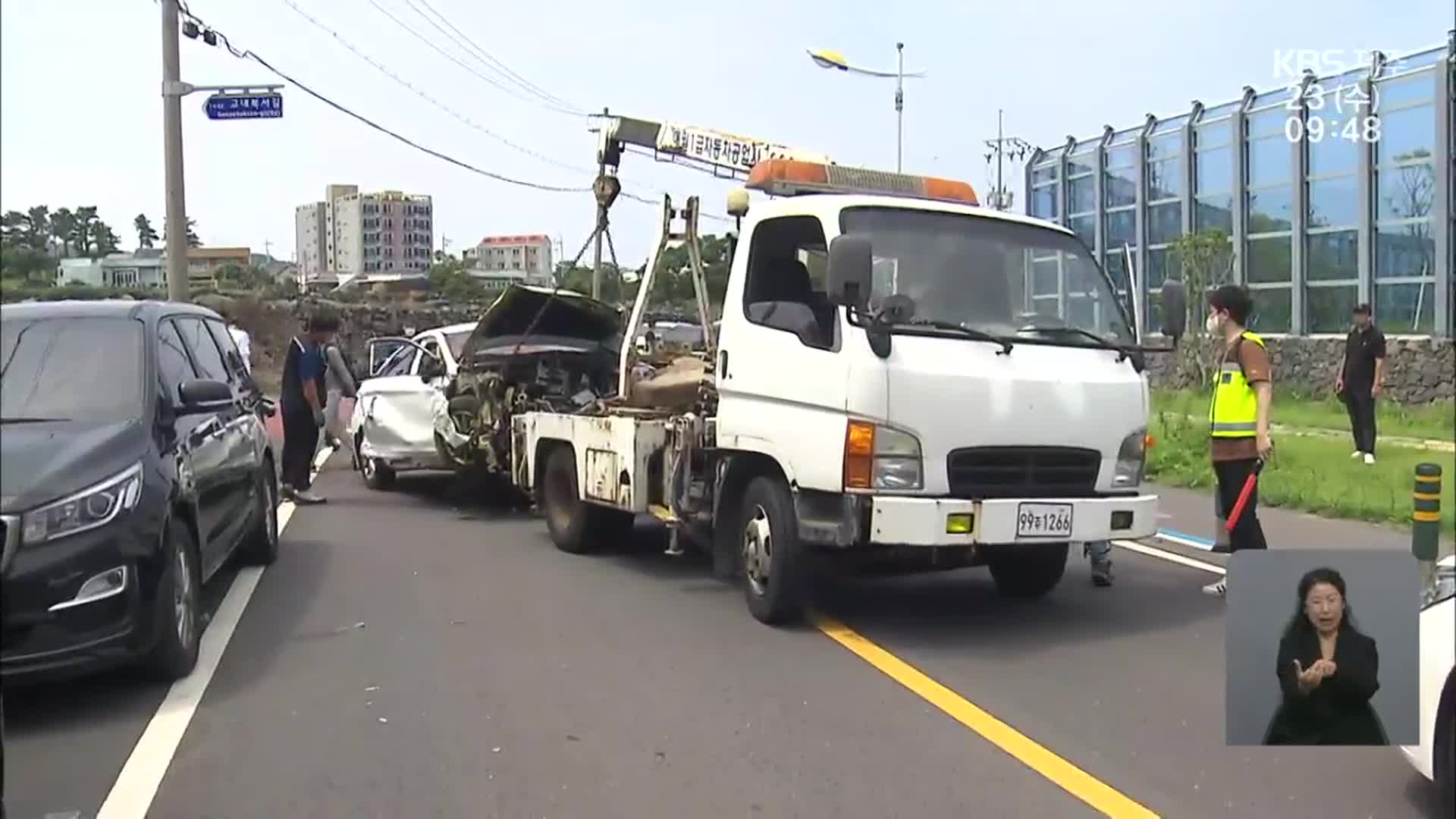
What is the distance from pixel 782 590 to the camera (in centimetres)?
712

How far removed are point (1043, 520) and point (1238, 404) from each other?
1.71 m

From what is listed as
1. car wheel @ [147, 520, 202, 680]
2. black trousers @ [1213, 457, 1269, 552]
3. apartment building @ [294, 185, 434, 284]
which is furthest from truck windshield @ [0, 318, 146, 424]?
apartment building @ [294, 185, 434, 284]

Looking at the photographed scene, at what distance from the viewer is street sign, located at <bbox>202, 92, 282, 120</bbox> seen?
16422 mm

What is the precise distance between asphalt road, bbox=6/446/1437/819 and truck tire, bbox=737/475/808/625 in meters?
0.15

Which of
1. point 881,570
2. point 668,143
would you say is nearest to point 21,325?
point 881,570

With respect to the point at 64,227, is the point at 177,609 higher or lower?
lower

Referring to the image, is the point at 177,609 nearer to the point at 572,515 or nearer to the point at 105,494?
the point at 105,494

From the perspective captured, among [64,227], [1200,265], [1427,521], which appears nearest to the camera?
[1427,521]

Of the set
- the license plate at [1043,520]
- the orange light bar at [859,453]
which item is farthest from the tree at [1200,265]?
the orange light bar at [859,453]

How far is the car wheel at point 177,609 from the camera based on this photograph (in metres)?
6.00

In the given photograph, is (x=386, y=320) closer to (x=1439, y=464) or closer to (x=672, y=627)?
(x=672, y=627)

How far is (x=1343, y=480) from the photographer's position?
14.7 ft

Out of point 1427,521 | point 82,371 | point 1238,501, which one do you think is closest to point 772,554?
point 1238,501

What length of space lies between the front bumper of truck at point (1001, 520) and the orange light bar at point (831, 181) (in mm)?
2277
